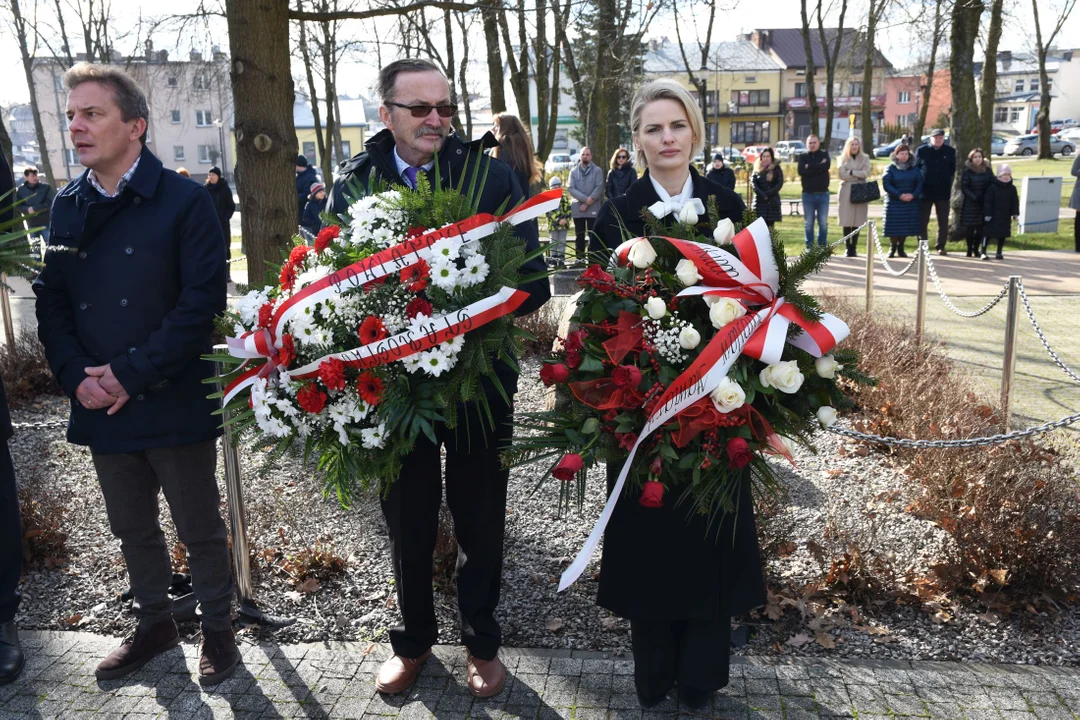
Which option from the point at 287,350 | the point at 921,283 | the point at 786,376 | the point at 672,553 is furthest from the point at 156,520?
the point at 921,283

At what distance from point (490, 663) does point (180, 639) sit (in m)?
1.40

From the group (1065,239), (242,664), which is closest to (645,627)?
(242,664)

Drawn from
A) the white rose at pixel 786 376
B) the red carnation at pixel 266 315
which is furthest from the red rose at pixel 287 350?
the white rose at pixel 786 376

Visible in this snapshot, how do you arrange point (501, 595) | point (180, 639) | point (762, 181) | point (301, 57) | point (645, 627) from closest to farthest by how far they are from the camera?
point (645, 627) < point (180, 639) < point (501, 595) < point (762, 181) < point (301, 57)

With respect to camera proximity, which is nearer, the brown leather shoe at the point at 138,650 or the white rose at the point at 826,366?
the white rose at the point at 826,366

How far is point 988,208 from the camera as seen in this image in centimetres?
1510

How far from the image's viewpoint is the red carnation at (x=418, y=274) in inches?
116

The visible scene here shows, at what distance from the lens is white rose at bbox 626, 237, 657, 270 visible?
302 centimetres

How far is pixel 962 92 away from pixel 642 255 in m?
15.9

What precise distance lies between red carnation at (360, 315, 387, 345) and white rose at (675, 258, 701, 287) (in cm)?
92

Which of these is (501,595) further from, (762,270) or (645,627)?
(762,270)

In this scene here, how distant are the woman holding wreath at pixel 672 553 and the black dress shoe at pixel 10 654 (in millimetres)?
2297

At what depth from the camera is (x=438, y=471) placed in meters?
3.54

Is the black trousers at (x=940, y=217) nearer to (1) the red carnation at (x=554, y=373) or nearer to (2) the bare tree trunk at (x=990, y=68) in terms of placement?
(2) the bare tree trunk at (x=990, y=68)
